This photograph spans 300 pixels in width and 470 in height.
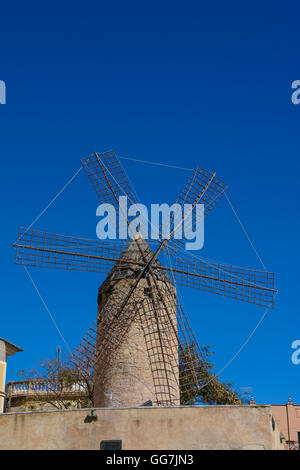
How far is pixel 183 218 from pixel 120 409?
26.3 feet

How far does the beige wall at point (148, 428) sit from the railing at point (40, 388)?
464 inches

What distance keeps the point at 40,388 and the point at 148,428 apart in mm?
14721

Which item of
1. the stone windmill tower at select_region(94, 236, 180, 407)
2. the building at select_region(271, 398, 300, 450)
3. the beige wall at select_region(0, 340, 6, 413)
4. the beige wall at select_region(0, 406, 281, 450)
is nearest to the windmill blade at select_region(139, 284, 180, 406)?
the stone windmill tower at select_region(94, 236, 180, 407)

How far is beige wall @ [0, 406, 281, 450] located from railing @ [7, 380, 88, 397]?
11.8 m

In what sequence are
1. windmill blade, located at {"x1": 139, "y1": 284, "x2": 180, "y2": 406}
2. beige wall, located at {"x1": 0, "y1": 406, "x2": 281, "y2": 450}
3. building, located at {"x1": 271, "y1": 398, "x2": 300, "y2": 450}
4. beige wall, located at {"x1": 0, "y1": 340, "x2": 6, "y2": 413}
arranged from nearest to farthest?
beige wall, located at {"x1": 0, "y1": 406, "x2": 281, "y2": 450} < windmill blade, located at {"x1": 139, "y1": 284, "x2": 180, "y2": 406} < beige wall, located at {"x1": 0, "y1": 340, "x2": 6, "y2": 413} < building, located at {"x1": 271, "y1": 398, "x2": 300, "y2": 450}

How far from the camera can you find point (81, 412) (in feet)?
53.2

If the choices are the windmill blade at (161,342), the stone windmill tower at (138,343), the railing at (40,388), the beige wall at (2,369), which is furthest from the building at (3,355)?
the windmill blade at (161,342)

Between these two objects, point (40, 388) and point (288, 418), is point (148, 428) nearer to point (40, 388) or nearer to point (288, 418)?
point (40, 388)

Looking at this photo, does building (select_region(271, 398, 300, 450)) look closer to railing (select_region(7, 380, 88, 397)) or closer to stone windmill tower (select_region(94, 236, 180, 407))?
railing (select_region(7, 380, 88, 397))

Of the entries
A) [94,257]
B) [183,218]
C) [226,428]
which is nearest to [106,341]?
[94,257]

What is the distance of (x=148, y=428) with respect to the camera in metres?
15.8

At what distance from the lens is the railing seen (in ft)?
93.3

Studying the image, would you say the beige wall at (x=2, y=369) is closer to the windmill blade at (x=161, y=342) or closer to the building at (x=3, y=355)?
the building at (x=3, y=355)
